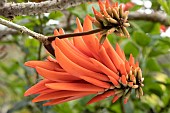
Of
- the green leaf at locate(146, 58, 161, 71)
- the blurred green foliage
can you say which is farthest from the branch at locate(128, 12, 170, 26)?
the green leaf at locate(146, 58, 161, 71)

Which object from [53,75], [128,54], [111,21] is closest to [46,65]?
[53,75]

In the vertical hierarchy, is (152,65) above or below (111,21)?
below

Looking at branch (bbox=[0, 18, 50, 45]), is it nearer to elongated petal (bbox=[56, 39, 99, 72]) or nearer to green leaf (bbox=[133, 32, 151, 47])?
elongated petal (bbox=[56, 39, 99, 72])

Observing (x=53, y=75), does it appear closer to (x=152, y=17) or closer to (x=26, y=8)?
(x=26, y=8)

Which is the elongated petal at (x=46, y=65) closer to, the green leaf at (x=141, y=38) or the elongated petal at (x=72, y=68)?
the elongated petal at (x=72, y=68)

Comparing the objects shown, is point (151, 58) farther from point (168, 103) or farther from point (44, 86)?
point (44, 86)

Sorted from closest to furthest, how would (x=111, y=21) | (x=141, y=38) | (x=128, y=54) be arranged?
(x=111, y=21), (x=141, y=38), (x=128, y=54)

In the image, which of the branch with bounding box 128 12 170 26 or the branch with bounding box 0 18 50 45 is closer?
the branch with bounding box 0 18 50 45

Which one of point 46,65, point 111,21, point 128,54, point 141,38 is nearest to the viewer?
point 111,21
